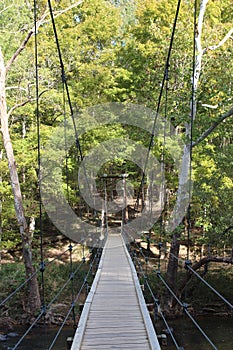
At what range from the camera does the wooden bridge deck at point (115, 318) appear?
8.45ft

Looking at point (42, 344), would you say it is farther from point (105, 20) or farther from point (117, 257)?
point (105, 20)

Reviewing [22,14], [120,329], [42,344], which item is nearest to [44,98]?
[22,14]

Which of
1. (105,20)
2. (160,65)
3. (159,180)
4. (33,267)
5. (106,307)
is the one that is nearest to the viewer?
(106,307)

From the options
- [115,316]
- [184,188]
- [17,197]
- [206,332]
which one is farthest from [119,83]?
[115,316]

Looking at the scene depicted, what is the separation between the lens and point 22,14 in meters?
7.75

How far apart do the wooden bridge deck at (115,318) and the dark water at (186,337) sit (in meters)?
1.81

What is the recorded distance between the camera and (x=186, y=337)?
6.47m

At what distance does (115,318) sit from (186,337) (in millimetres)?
3859

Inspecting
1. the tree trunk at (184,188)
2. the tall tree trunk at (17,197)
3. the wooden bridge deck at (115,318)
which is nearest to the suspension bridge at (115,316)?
the wooden bridge deck at (115,318)

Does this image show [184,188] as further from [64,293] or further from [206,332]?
[64,293]

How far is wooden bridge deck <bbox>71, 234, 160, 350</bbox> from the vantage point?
8.45ft

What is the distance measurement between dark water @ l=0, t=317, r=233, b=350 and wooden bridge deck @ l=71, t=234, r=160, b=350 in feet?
5.94

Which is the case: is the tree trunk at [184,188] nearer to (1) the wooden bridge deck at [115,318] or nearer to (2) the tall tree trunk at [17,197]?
(1) the wooden bridge deck at [115,318]

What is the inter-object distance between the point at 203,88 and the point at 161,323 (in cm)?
Answer: 430
